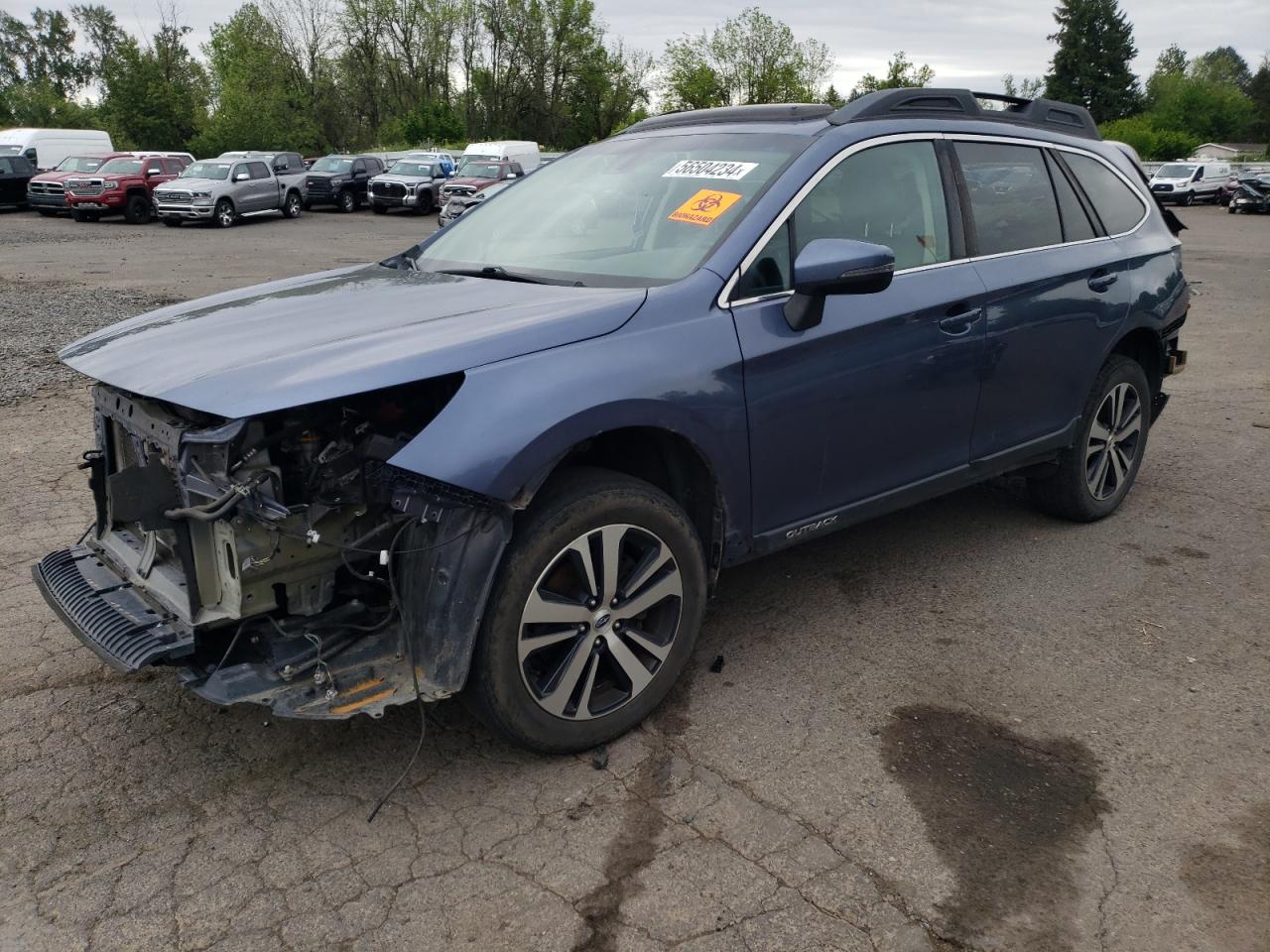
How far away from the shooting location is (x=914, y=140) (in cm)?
409

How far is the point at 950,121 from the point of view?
430cm

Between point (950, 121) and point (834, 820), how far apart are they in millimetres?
2876

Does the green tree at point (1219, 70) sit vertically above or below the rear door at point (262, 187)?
above

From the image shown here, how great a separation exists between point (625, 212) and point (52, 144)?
3720cm

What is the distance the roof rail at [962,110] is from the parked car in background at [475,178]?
24.3 metres

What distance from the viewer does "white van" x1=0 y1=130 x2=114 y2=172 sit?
3344cm

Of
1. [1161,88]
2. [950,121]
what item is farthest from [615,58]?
[950,121]

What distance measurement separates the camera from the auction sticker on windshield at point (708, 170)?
3744 mm

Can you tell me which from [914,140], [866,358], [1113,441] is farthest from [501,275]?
[1113,441]

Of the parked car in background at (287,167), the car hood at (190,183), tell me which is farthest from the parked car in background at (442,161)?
the car hood at (190,183)

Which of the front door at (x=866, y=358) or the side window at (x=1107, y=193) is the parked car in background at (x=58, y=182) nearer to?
the side window at (x=1107, y=193)

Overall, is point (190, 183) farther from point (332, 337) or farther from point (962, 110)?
point (332, 337)

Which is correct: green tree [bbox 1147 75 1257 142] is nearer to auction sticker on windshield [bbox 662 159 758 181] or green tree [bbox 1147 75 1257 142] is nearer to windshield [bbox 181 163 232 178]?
windshield [bbox 181 163 232 178]

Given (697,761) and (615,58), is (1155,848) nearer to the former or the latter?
(697,761)
